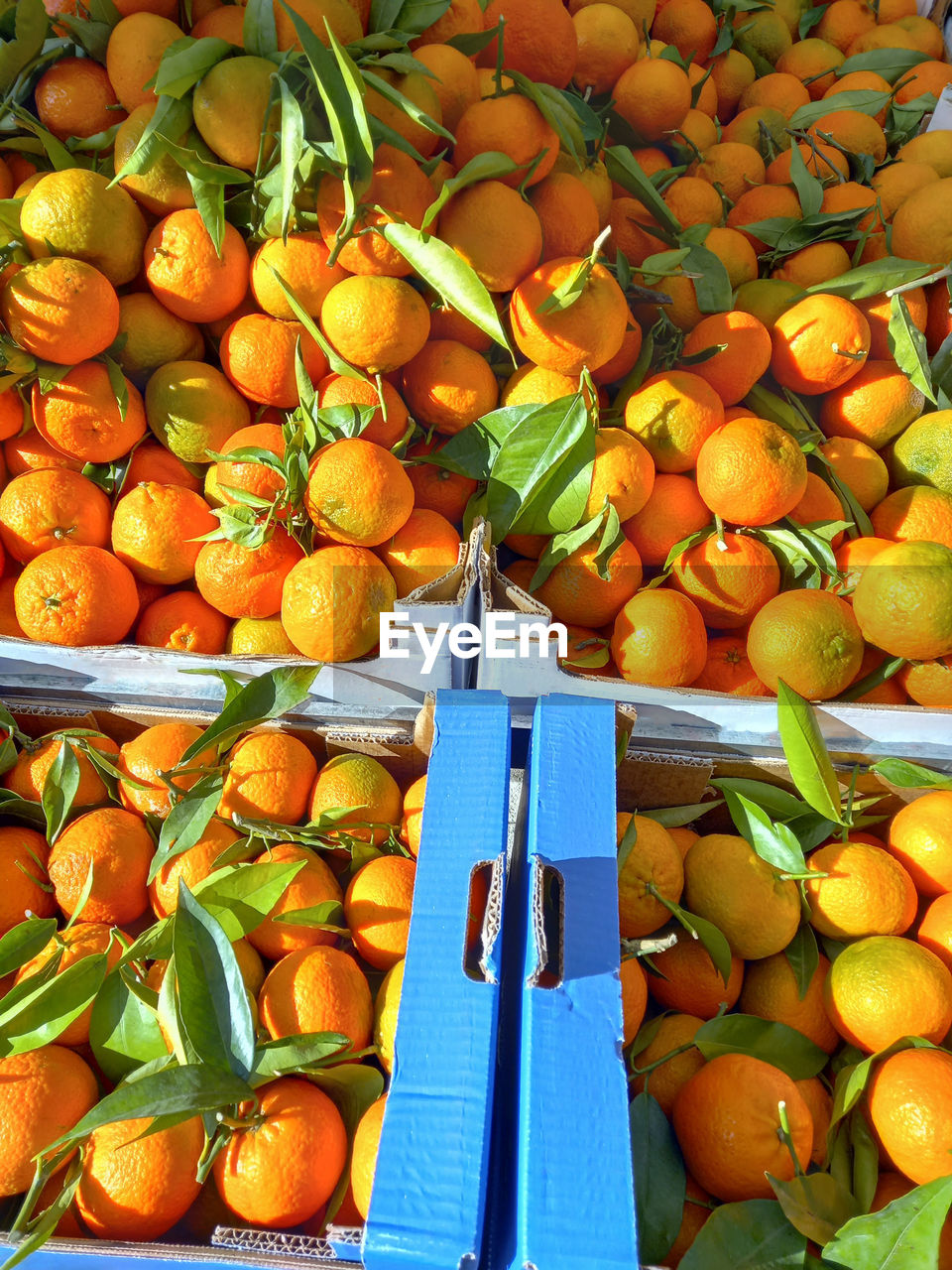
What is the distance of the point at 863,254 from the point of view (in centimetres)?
158

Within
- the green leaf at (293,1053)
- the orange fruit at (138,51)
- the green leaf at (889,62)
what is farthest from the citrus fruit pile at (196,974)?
the green leaf at (889,62)

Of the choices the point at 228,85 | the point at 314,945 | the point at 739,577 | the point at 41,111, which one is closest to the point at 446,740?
the point at 314,945

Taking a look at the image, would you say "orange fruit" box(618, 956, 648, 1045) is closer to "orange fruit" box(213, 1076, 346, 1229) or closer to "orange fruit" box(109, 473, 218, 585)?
"orange fruit" box(213, 1076, 346, 1229)

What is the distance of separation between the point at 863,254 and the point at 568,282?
87cm

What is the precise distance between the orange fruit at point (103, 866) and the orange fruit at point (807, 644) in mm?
838

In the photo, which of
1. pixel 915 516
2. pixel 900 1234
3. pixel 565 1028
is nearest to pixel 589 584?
pixel 915 516

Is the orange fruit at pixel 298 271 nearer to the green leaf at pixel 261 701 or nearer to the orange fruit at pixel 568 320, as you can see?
the orange fruit at pixel 568 320

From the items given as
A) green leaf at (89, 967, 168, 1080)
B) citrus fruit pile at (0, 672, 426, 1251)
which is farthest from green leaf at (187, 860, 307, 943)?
green leaf at (89, 967, 168, 1080)

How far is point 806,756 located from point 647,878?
9.4 inches

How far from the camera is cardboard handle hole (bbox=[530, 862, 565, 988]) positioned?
0.63 meters

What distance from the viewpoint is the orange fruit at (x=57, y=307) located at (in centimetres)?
107

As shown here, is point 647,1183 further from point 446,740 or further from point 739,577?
point 739,577

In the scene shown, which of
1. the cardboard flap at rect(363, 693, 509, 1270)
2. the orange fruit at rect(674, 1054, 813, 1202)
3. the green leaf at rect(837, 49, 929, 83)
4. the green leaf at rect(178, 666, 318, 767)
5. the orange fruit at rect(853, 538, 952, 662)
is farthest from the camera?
the green leaf at rect(837, 49, 929, 83)

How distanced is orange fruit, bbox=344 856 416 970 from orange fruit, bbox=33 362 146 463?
75 centimetres
